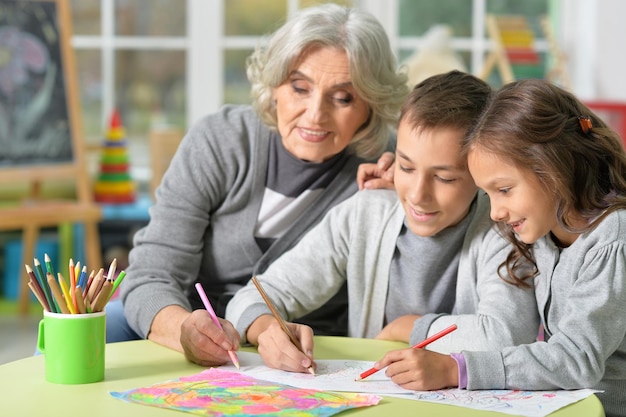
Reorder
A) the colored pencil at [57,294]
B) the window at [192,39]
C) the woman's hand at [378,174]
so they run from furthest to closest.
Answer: the window at [192,39] < the woman's hand at [378,174] < the colored pencil at [57,294]

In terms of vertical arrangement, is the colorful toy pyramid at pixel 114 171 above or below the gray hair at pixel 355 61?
below

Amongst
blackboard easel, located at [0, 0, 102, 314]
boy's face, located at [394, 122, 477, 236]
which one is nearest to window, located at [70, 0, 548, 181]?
blackboard easel, located at [0, 0, 102, 314]

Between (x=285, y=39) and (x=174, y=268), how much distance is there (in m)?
0.52

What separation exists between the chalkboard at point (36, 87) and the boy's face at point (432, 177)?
302 cm

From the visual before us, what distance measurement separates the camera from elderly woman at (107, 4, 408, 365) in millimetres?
1992

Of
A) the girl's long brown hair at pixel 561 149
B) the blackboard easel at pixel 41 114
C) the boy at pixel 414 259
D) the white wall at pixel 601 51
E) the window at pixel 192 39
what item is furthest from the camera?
the window at pixel 192 39

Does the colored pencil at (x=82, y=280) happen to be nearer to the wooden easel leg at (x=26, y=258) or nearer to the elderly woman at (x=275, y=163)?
the elderly woman at (x=275, y=163)

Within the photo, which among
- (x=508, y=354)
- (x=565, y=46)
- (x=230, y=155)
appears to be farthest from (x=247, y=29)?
(x=508, y=354)

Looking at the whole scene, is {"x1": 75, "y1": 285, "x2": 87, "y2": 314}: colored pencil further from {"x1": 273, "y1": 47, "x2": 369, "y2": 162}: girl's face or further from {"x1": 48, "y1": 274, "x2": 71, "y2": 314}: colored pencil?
{"x1": 273, "y1": 47, "x2": 369, "y2": 162}: girl's face

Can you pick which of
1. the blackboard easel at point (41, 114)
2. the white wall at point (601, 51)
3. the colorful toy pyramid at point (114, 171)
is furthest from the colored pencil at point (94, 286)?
the white wall at point (601, 51)

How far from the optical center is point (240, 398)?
4.37 feet

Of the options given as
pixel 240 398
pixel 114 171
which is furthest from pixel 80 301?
pixel 114 171

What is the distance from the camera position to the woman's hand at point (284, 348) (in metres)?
1.50

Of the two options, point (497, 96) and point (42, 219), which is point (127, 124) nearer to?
point (42, 219)
